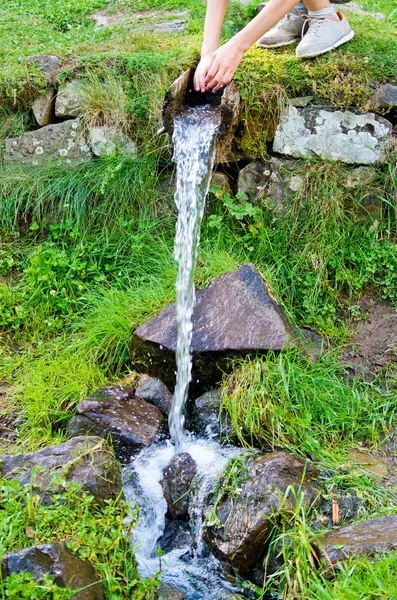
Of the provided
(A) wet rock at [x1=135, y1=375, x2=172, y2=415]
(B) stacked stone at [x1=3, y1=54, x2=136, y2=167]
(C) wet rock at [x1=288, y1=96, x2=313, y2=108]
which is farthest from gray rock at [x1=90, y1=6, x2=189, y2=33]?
(A) wet rock at [x1=135, y1=375, x2=172, y2=415]

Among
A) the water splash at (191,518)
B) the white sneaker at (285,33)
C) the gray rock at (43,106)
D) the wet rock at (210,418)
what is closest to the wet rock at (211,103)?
the white sneaker at (285,33)

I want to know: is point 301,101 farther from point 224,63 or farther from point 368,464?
point 368,464

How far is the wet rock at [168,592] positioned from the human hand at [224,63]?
260 cm

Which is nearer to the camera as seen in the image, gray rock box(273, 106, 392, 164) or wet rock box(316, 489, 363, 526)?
wet rock box(316, 489, 363, 526)

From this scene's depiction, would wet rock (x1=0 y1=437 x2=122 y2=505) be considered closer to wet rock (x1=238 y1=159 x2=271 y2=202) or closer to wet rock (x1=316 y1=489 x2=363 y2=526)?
wet rock (x1=316 y1=489 x2=363 y2=526)

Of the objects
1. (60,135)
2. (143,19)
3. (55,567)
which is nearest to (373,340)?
(55,567)

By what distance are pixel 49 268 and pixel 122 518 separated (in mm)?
1967

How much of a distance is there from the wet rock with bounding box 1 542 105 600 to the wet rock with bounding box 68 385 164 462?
94cm

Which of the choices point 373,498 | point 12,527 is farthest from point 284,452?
point 12,527

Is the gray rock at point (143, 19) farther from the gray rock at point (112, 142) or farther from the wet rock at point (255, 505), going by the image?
the wet rock at point (255, 505)

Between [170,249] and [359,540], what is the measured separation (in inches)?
87.4

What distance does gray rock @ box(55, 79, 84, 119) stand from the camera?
4.45 meters

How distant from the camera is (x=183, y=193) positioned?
3875 mm

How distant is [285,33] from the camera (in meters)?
4.29
